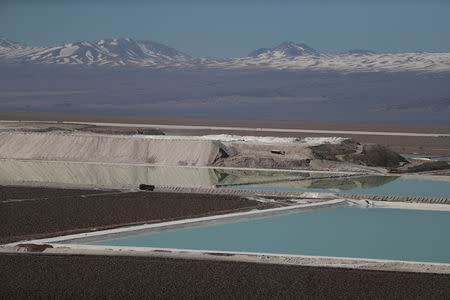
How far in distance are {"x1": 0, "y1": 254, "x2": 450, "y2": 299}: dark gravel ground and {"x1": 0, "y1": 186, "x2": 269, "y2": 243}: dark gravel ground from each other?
2.30 metres

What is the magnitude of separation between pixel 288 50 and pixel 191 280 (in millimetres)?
164802

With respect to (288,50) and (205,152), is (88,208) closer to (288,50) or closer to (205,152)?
(205,152)

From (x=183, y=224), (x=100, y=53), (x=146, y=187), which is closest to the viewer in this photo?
(x=183, y=224)

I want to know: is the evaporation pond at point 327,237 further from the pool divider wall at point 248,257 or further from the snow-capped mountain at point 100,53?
the snow-capped mountain at point 100,53

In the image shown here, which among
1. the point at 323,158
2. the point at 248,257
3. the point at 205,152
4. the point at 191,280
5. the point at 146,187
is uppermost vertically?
the point at 191,280

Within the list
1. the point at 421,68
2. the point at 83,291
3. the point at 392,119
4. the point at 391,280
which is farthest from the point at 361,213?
the point at 421,68

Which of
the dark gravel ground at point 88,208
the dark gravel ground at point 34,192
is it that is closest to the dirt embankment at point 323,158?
the dark gravel ground at point 88,208

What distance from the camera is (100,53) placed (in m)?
156

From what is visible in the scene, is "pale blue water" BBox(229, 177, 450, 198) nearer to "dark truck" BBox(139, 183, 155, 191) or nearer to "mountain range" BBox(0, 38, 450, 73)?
"dark truck" BBox(139, 183, 155, 191)

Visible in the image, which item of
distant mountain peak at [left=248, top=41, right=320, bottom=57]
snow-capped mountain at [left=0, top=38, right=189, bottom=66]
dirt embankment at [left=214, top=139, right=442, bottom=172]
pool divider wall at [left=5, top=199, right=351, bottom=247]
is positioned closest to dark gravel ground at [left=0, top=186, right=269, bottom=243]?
pool divider wall at [left=5, top=199, right=351, bottom=247]

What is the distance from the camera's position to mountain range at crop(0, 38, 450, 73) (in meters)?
135

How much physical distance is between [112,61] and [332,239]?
13872 cm

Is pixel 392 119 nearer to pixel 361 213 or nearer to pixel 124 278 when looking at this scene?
pixel 361 213

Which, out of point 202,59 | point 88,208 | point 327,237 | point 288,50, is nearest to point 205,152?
point 88,208
